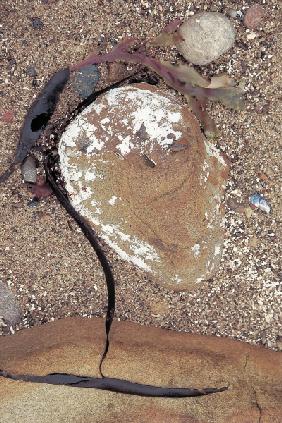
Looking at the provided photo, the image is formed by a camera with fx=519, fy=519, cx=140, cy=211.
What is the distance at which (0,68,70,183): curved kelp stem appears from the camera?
4.71 metres

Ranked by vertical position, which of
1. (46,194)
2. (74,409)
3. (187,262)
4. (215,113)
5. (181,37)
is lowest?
(74,409)

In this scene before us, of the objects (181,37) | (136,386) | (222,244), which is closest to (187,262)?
(222,244)

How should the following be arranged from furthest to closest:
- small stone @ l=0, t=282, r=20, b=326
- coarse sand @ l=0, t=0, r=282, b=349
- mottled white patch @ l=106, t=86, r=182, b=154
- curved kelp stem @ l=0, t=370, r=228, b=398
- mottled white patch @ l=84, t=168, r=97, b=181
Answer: small stone @ l=0, t=282, r=20, b=326 < curved kelp stem @ l=0, t=370, r=228, b=398 < coarse sand @ l=0, t=0, r=282, b=349 < mottled white patch @ l=84, t=168, r=97, b=181 < mottled white patch @ l=106, t=86, r=182, b=154

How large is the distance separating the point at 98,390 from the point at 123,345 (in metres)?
0.47

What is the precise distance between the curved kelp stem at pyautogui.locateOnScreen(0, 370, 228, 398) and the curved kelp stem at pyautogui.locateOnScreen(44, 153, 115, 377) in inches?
Answer: 5.2

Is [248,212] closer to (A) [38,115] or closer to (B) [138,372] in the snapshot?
(B) [138,372]

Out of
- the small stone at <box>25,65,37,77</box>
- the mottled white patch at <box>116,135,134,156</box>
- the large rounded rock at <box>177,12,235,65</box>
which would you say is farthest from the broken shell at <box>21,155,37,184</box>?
the large rounded rock at <box>177,12,235,65</box>

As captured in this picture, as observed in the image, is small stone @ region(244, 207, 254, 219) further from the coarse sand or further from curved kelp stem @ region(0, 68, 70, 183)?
curved kelp stem @ region(0, 68, 70, 183)

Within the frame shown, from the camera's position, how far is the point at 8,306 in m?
4.92

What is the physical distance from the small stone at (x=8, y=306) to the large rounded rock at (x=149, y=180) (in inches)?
42.0

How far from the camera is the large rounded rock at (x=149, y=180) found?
4387 millimetres

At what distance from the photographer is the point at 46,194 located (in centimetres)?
480

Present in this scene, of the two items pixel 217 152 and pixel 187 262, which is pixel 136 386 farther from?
pixel 217 152

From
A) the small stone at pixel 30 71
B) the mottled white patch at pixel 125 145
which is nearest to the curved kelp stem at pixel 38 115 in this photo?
the small stone at pixel 30 71
